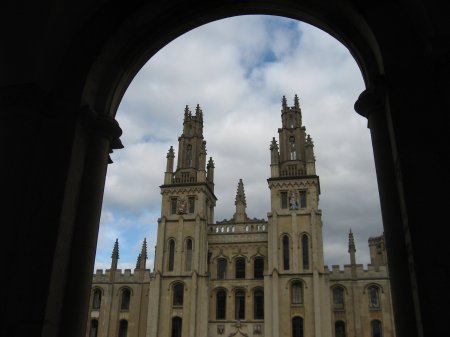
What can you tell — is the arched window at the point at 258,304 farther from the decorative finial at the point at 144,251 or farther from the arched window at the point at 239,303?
the decorative finial at the point at 144,251

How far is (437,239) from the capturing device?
431cm

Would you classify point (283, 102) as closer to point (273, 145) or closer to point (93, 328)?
point (273, 145)

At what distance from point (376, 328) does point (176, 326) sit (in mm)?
17150

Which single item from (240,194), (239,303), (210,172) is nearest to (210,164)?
(210,172)

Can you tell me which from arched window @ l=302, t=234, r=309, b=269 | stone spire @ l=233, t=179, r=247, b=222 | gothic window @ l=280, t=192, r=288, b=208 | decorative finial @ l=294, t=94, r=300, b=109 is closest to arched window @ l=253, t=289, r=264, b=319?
arched window @ l=302, t=234, r=309, b=269

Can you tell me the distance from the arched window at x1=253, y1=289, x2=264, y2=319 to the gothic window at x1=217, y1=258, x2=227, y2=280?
3.52 meters

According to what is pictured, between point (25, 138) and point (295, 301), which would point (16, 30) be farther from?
point (295, 301)

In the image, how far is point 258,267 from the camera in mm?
43094

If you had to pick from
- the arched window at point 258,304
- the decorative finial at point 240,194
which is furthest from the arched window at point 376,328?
the decorative finial at point 240,194

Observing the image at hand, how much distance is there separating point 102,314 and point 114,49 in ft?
140

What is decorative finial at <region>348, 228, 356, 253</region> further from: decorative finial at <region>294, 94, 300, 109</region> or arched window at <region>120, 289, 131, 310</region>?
arched window at <region>120, 289, 131, 310</region>

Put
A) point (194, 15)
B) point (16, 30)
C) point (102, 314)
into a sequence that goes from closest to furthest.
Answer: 1. point (16, 30)
2. point (194, 15)
3. point (102, 314)

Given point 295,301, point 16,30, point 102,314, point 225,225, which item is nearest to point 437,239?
point 16,30

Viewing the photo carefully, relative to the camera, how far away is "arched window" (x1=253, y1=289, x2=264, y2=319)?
1613 inches
